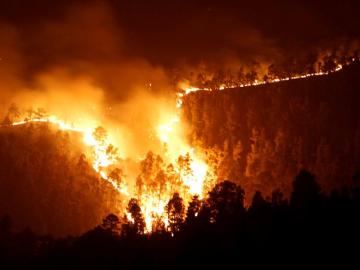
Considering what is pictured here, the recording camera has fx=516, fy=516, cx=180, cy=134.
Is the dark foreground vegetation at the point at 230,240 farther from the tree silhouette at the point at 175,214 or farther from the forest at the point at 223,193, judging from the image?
the tree silhouette at the point at 175,214

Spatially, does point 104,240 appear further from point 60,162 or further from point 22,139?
point 22,139

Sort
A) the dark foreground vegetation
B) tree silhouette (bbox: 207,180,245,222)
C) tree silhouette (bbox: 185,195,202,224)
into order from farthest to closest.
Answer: tree silhouette (bbox: 185,195,202,224) → tree silhouette (bbox: 207,180,245,222) → the dark foreground vegetation

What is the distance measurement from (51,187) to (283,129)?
126 ft

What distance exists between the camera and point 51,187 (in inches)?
3324

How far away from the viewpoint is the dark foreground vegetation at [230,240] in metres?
38.0

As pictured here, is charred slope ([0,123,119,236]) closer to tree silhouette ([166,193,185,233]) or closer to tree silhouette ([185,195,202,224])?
tree silhouette ([166,193,185,233])

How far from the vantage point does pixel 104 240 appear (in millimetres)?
49344

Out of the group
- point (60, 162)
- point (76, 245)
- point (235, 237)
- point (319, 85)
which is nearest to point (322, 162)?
point (319, 85)

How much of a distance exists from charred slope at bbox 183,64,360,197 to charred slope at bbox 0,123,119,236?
19.4 m

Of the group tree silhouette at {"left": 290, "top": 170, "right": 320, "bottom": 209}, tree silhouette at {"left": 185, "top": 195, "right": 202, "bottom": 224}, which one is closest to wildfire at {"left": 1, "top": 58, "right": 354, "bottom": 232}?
tree silhouette at {"left": 185, "top": 195, "right": 202, "bottom": 224}

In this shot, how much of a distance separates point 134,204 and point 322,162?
24902 mm

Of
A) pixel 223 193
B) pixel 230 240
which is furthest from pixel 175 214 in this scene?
pixel 230 240

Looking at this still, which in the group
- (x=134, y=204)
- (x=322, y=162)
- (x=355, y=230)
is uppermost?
(x=322, y=162)

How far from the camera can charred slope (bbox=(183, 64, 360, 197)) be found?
6794 cm
